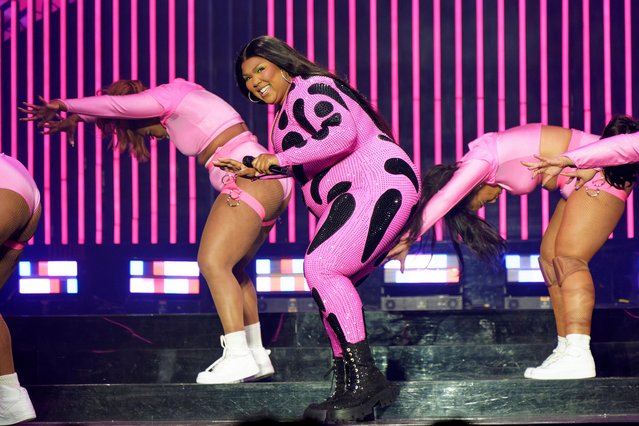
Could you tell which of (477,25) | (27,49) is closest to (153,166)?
(27,49)

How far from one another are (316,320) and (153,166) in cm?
432

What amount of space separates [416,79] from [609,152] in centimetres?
555

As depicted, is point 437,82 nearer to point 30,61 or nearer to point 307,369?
point 30,61

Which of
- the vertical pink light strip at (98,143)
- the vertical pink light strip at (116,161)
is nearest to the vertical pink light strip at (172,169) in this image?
the vertical pink light strip at (116,161)

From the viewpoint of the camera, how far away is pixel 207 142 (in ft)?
13.2

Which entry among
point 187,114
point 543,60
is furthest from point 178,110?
point 543,60

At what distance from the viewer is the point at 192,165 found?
887 centimetres

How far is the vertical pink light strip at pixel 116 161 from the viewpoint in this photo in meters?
8.95

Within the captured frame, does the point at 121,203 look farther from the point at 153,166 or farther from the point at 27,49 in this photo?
the point at 27,49

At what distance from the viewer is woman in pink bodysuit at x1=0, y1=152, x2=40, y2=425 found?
10.5 feet

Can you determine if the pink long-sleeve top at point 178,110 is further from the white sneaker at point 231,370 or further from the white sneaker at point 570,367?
the white sneaker at point 570,367

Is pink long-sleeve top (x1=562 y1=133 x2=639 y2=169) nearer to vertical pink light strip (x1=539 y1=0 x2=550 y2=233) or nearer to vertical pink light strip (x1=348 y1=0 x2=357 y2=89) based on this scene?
vertical pink light strip (x1=539 y1=0 x2=550 y2=233)

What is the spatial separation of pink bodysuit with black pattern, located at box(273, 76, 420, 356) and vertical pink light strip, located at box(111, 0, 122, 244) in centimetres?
627

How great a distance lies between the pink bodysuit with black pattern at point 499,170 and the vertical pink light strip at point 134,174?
18.3 feet
